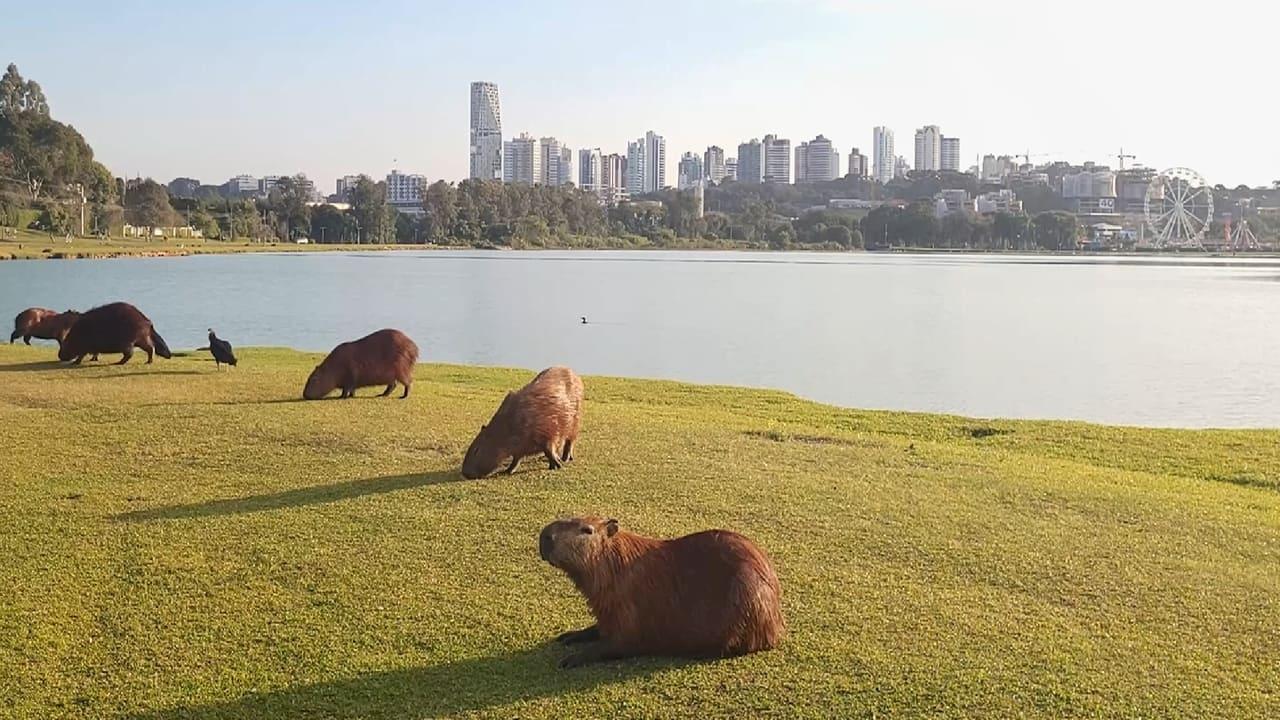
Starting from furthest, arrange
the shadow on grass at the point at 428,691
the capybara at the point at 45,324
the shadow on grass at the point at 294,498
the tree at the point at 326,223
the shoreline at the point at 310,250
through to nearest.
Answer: the tree at the point at 326,223 → the shoreline at the point at 310,250 → the capybara at the point at 45,324 → the shadow on grass at the point at 294,498 → the shadow on grass at the point at 428,691

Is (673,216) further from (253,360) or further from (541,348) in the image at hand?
(253,360)

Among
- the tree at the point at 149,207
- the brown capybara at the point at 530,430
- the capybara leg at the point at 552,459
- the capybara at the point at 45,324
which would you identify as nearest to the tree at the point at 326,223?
the tree at the point at 149,207

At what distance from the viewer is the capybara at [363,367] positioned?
12094 mm

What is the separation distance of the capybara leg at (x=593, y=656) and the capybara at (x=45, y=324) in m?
13.7

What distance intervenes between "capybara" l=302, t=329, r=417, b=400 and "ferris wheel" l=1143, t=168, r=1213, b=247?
513 feet

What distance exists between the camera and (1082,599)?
5.71 meters

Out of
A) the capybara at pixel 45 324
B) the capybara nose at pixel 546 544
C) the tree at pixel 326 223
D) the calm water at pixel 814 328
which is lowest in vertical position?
the calm water at pixel 814 328

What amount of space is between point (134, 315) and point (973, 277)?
6405cm

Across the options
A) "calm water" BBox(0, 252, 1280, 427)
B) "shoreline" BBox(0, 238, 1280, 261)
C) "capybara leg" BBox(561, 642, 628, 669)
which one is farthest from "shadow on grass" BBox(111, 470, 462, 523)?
"shoreline" BBox(0, 238, 1280, 261)

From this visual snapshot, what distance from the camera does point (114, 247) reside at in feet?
279

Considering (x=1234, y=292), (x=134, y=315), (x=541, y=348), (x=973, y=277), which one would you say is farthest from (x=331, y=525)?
(x=973, y=277)

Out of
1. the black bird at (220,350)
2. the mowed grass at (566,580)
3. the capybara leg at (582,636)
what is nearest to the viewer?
the mowed grass at (566,580)

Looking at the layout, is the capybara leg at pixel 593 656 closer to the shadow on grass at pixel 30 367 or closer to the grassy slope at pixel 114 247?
the shadow on grass at pixel 30 367

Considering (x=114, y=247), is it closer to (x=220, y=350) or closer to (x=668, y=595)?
(x=220, y=350)
